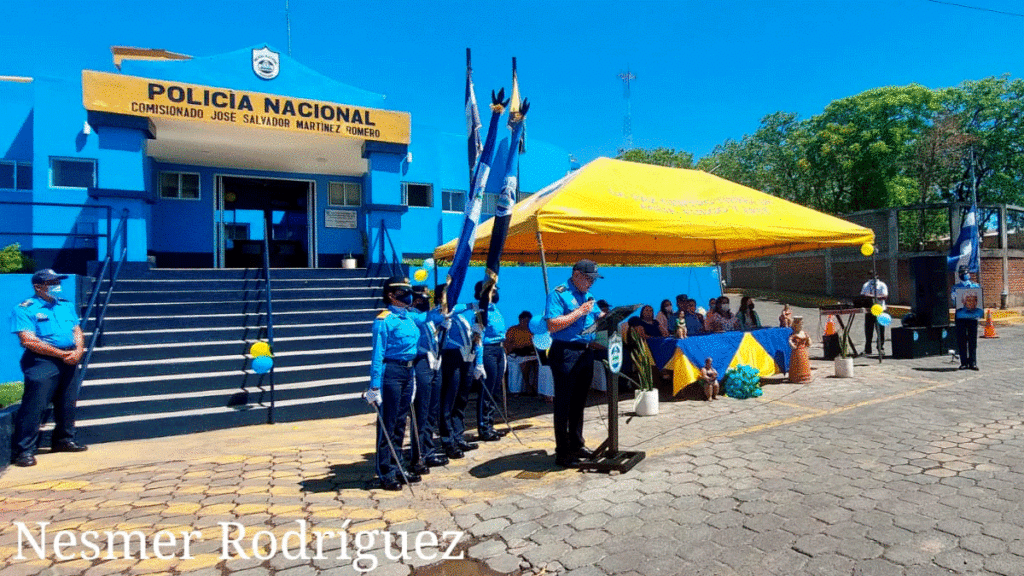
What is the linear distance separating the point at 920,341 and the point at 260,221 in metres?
15.5

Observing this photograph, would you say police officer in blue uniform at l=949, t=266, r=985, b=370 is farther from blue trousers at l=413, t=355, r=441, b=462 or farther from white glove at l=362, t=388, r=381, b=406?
white glove at l=362, t=388, r=381, b=406

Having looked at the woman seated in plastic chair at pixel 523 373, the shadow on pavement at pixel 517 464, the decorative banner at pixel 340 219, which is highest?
the decorative banner at pixel 340 219

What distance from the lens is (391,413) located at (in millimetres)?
4777

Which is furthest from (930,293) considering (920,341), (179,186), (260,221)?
(179,186)

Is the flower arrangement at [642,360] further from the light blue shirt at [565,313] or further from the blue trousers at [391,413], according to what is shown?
the blue trousers at [391,413]

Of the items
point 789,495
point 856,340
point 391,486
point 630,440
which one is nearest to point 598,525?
point 789,495

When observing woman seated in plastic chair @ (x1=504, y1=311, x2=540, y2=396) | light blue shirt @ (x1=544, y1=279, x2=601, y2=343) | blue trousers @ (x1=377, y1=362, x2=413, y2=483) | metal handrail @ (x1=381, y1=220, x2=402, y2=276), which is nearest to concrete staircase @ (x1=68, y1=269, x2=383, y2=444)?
metal handrail @ (x1=381, y1=220, x2=402, y2=276)

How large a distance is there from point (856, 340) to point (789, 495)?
1284 centimetres

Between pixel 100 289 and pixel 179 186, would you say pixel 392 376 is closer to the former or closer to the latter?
pixel 100 289

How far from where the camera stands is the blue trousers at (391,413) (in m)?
4.75

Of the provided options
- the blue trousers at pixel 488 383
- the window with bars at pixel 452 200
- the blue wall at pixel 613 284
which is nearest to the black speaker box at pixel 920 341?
the blue wall at pixel 613 284

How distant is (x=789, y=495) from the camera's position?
4.20m

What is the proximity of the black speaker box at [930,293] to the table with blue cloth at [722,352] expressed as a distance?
13.5 ft

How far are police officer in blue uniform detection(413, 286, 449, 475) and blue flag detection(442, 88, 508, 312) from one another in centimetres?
47
